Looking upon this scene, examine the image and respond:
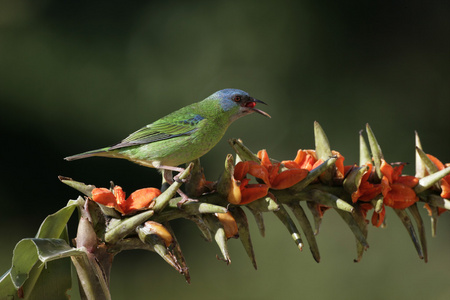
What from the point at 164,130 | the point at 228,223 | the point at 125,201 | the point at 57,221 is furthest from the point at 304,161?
the point at 164,130

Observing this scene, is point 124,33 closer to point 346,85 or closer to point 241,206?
point 346,85

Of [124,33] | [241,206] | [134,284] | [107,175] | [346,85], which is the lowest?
[134,284]

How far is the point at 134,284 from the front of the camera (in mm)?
4688

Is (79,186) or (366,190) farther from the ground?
(79,186)

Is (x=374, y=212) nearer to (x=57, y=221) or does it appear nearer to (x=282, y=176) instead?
(x=282, y=176)

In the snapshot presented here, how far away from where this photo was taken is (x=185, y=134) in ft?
7.79

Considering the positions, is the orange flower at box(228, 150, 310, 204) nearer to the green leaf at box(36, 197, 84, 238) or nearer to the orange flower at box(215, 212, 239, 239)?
the orange flower at box(215, 212, 239, 239)

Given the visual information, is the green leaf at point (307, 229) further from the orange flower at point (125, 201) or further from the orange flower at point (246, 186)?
the orange flower at point (125, 201)

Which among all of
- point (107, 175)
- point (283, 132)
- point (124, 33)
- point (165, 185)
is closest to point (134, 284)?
point (107, 175)

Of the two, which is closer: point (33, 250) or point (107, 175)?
point (33, 250)

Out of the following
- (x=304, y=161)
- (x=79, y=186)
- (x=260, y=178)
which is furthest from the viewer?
(x=304, y=161)

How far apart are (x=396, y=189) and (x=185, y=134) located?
3.89 ft

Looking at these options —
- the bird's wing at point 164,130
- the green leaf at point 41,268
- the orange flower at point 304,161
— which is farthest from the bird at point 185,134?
the green leaf at point 41,268

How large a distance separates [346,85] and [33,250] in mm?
5102
